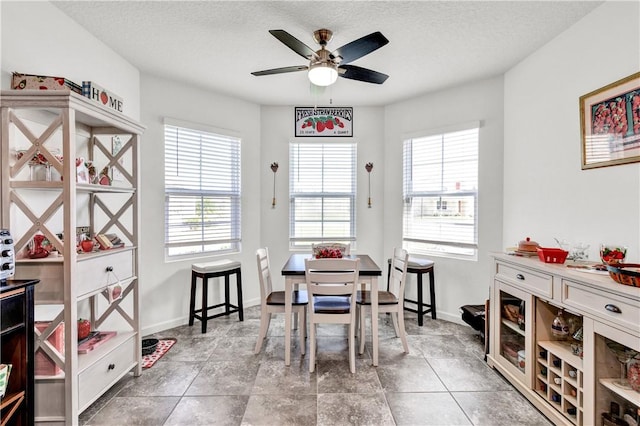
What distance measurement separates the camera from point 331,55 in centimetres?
218

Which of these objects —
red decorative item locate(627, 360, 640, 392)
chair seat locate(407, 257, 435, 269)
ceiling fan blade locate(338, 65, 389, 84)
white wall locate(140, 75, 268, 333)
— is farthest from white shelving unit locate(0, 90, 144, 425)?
red decorative item locate(627, 360, 640, 392)

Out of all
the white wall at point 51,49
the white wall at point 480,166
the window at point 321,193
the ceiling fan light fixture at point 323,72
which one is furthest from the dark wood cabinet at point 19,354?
the white wall at point 480,166

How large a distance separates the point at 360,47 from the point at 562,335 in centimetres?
238

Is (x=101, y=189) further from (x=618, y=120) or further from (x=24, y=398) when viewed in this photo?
(x=618, y=120)

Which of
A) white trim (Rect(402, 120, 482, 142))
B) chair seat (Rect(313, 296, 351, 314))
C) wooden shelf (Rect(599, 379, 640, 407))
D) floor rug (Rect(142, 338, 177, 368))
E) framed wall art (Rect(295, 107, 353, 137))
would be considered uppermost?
framed wall art (Rect(295, 107, 353, 137))

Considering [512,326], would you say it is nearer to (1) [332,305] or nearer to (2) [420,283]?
(2) [420,283]

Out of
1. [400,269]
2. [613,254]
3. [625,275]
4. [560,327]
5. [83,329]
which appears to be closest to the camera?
[625,275]

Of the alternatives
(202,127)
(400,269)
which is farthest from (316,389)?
(202,127)

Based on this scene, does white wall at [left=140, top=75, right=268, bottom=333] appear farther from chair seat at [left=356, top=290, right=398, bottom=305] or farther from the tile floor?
chair seat at [left=356, top=290, right=398, bottom=305]

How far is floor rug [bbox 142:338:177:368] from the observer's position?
264cm

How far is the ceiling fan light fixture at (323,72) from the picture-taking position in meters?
2.19

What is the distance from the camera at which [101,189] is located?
2.06m

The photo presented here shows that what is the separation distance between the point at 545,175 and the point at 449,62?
140 cm

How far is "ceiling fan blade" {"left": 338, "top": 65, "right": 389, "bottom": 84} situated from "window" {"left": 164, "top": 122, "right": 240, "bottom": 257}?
2018 millimetres
